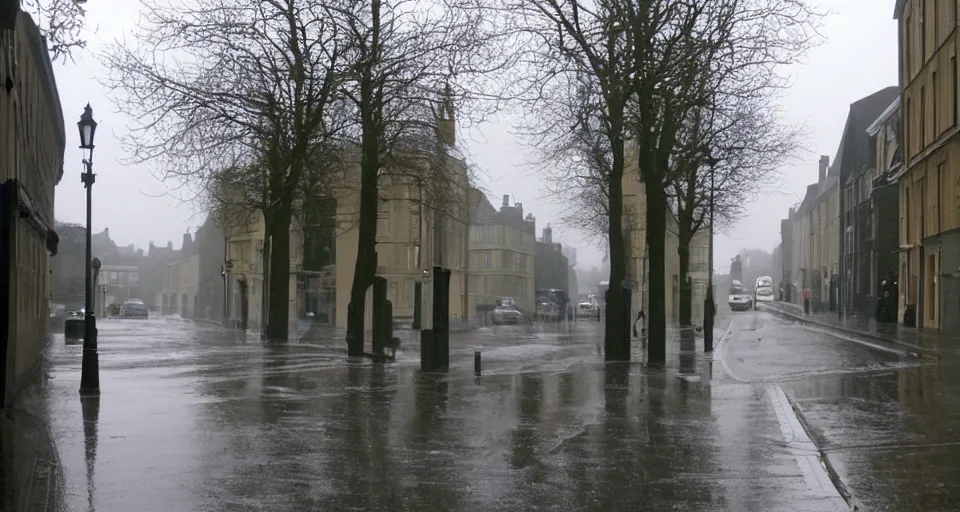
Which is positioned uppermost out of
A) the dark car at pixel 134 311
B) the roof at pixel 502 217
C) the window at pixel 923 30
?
the window at pixel 923 30

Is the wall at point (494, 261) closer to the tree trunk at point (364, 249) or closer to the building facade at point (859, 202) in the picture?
the building facade at point (859, 202)

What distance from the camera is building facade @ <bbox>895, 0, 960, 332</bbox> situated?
38.8 meters

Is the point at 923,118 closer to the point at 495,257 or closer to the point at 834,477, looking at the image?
the point at 834,477

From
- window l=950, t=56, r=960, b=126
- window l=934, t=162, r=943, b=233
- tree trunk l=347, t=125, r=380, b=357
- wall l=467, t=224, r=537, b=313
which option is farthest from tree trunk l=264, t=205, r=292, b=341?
wall l=467, t=224, r=537, b=313

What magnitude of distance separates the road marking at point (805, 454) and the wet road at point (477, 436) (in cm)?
5

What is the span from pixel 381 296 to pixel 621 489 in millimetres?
17853

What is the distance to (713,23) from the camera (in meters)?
23.1

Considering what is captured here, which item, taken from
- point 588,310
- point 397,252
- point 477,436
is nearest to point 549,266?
point 588,310

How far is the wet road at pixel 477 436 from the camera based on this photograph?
9008 millimetres

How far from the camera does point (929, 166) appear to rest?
43125 millimetres

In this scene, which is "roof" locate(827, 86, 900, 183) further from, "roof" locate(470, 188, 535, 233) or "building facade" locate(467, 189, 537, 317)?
"building facade" locate(467, 189, 537, 317)

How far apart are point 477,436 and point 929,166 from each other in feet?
118

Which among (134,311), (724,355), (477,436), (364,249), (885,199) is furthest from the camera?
(134,311)

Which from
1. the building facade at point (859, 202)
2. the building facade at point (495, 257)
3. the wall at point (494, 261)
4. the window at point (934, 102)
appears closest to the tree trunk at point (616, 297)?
the window at point (934, 102)
